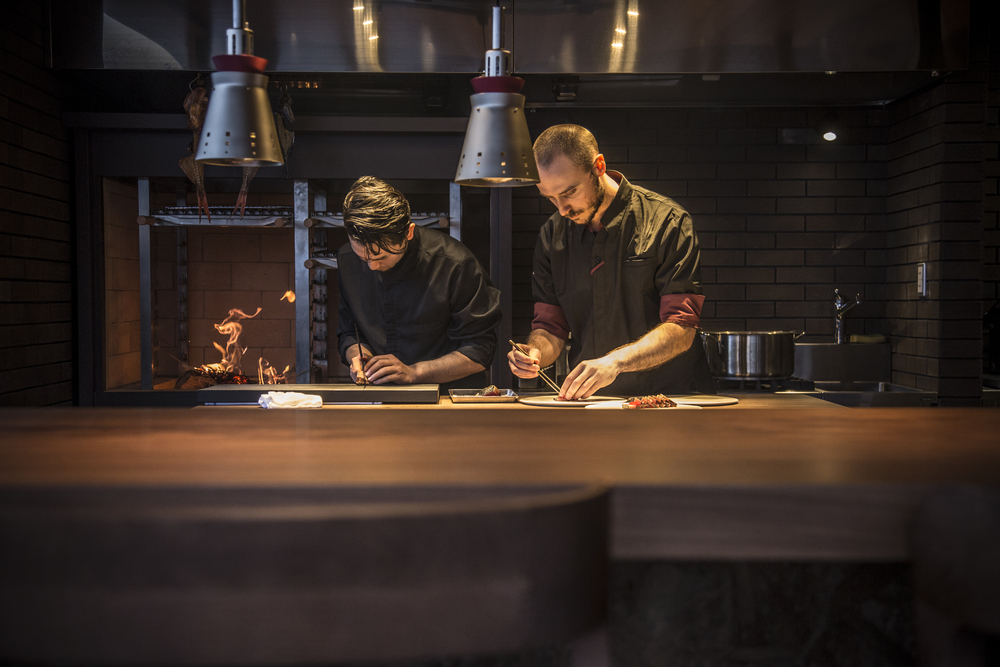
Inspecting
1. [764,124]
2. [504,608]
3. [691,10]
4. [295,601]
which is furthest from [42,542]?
[764,124]

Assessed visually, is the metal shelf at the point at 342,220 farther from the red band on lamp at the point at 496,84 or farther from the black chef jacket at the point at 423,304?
the red band on lamp at the point at 496,84

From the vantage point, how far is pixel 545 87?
3.73 metres

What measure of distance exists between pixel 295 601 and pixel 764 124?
14.2ft

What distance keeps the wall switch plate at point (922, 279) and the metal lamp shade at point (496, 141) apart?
292 cm

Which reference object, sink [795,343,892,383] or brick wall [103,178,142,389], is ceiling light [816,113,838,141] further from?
brick wall [103,178,142,389]

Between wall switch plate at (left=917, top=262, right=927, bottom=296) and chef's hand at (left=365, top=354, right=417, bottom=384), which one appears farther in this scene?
wall switch plate at (left=917, top=262, right=927, bottom=296)

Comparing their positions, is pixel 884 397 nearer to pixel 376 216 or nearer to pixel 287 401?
pixel 376 216

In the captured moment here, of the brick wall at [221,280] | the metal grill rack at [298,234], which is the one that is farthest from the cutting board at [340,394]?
the brick wall at [221,280]

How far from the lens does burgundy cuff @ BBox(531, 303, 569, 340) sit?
Result: 299cm

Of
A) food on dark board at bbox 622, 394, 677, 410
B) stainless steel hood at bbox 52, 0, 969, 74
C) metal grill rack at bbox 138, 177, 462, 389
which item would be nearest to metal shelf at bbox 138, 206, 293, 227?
metal grill rack at bbox 138, 177, 462, 389

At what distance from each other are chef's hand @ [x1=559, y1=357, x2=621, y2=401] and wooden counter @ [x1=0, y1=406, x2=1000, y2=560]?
0.81 m

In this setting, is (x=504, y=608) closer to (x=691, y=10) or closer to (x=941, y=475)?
(x=941, y=475)

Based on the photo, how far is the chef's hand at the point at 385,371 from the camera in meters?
2.66

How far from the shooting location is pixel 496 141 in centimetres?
Result: 180
